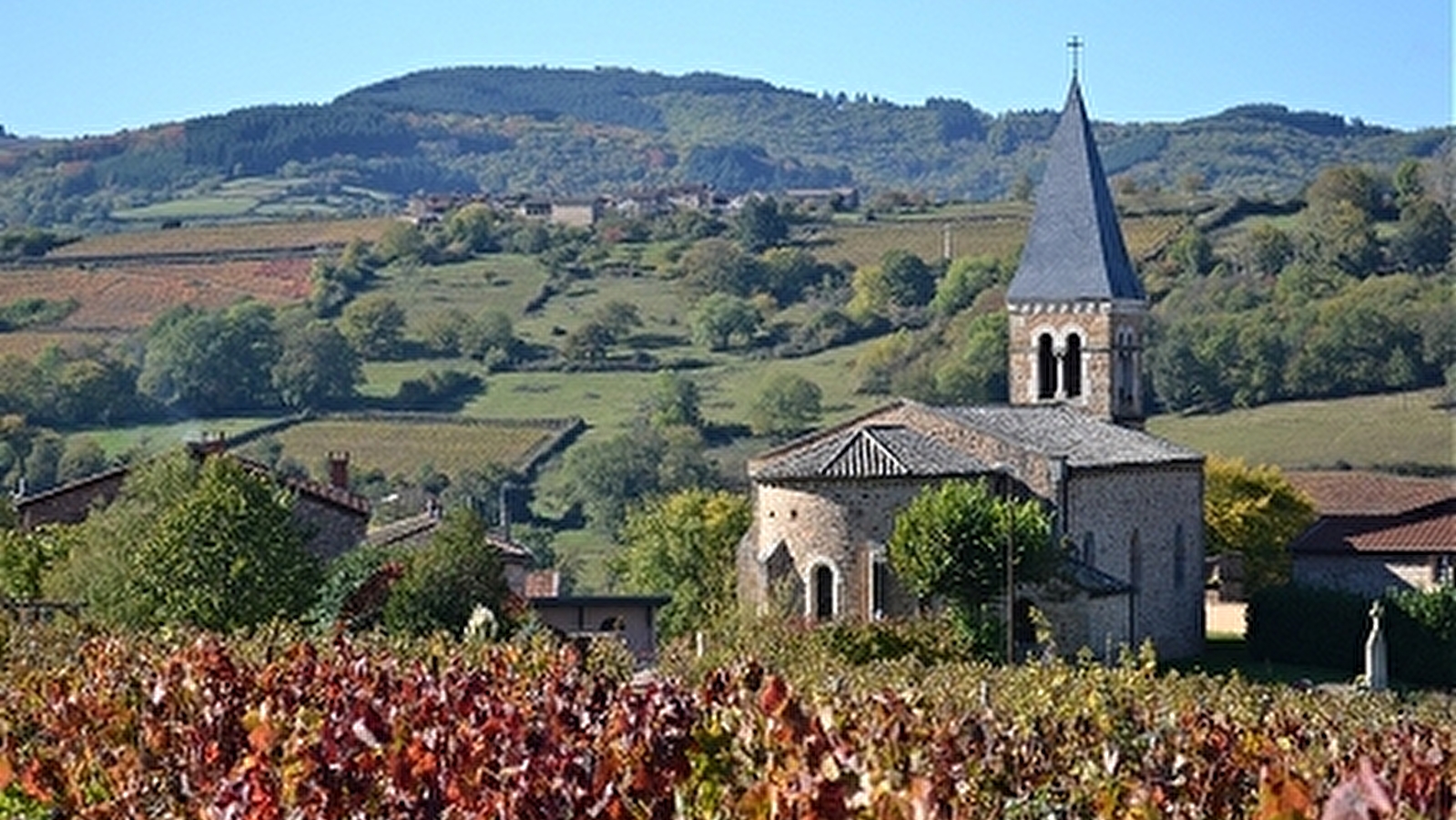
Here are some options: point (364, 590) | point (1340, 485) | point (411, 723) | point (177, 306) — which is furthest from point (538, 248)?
point (411, 723)

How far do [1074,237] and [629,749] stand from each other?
42265mm

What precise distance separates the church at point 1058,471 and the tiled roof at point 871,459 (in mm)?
36

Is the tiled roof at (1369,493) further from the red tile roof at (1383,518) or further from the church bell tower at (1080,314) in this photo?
the church bell tower at (1080,314)

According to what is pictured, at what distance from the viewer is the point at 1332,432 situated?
85.4 m

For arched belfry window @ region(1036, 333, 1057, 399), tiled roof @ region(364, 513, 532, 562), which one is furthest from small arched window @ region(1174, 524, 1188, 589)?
tiled roof @ region(364, 513, 532, 562)

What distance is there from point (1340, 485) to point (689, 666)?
37012 millimetres

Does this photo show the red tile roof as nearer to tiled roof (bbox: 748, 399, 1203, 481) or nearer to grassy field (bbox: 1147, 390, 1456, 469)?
tiled roof (bbox: 748, 399, 1203, 481)

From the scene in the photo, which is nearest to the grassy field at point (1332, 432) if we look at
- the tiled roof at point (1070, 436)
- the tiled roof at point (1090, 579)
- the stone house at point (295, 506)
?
the tiled roof at point (1070, 436)

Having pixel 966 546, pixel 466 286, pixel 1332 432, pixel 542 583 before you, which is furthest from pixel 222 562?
pixel 466 286

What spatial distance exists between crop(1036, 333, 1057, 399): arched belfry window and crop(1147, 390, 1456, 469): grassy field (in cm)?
2444

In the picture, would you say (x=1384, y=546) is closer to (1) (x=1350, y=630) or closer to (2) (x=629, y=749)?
(1) (x=1350, y=630)

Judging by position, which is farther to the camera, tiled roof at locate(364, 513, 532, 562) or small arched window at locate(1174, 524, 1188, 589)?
small arched window at locate(1174, 524, 1188, 589)

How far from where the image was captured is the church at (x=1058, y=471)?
47.0 metres

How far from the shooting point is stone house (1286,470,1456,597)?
5766 cm
